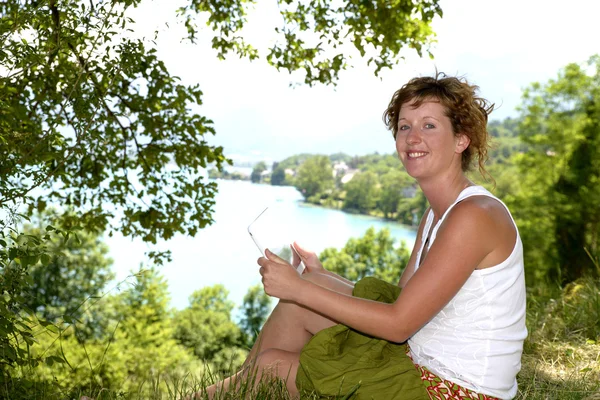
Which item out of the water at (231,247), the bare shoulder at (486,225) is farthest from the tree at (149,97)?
the water at (231,247)

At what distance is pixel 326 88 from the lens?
7625 mm

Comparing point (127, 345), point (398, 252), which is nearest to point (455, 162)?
point (127, 345)

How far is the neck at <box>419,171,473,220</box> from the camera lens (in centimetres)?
224

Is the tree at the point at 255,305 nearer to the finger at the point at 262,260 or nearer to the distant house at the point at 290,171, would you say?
the distant house at the point at 290,171

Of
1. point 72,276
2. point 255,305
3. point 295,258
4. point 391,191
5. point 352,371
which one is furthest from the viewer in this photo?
point 391,191

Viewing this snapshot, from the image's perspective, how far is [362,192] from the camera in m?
54.2

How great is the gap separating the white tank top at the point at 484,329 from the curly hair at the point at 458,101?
0.31m

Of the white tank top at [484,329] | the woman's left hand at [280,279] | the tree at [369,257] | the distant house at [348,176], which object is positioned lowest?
the tree at [369,257]

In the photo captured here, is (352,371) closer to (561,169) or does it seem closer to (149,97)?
(149,97)

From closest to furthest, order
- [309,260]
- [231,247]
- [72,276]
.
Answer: [309,260] → [72,276] → [231,247]

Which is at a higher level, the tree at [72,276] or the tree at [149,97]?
the tree at [149,97]

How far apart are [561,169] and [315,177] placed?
2490cm

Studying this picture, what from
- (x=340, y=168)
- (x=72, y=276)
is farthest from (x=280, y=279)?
(x=340, y=168)

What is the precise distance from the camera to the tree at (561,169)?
95.5 ft
